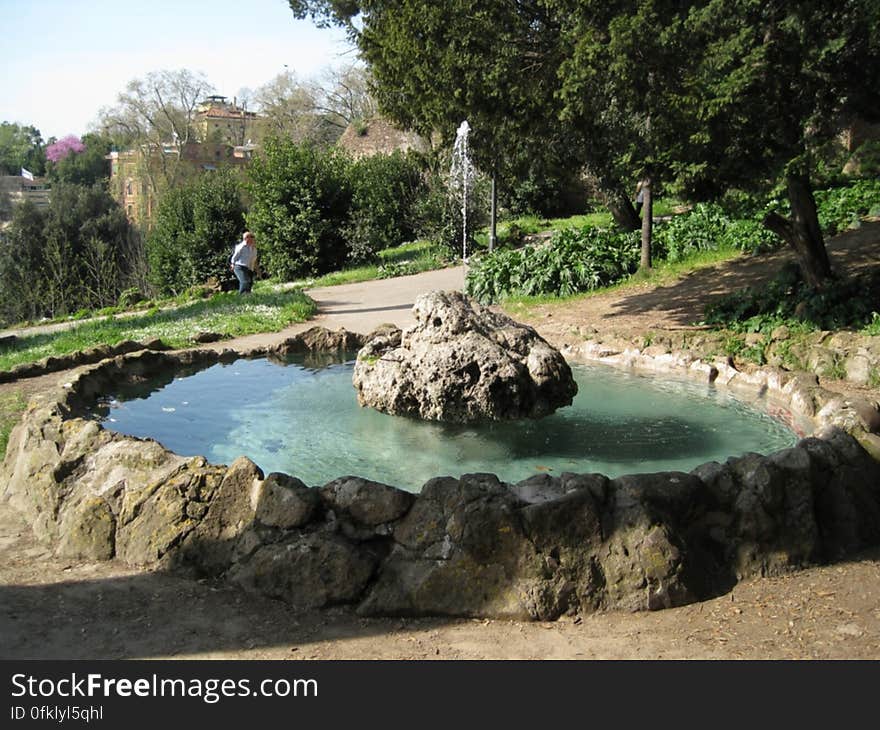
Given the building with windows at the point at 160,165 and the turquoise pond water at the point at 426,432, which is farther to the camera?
the building with windows at the point at 160,165

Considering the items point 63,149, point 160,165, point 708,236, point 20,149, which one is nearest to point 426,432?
point 708,236

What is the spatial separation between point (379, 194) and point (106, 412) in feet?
62.5

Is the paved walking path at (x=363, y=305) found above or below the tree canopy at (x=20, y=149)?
below

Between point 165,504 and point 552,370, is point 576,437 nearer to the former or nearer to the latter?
point 552,370

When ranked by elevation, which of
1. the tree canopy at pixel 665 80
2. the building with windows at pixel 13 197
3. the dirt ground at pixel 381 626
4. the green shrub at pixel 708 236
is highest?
the building with windows at pixel 13 197

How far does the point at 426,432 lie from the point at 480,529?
292cm

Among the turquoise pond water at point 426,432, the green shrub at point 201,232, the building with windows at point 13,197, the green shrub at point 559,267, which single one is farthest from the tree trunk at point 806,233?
the building with windows at point 13,197

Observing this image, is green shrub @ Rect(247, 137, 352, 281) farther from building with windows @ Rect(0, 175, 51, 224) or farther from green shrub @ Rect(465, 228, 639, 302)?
building with windows @ Rect(0, 175, 51, 224)

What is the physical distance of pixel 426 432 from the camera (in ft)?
24.1

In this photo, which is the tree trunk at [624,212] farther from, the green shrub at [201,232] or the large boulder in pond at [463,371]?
the green shrub at [201,232]

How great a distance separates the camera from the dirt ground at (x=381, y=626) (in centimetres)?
Answer: 401

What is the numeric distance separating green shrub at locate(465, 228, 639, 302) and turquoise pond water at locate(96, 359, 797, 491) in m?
6.45

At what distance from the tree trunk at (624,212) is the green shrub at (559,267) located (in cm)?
201

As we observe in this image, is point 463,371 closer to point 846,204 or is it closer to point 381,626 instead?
point 381,626
